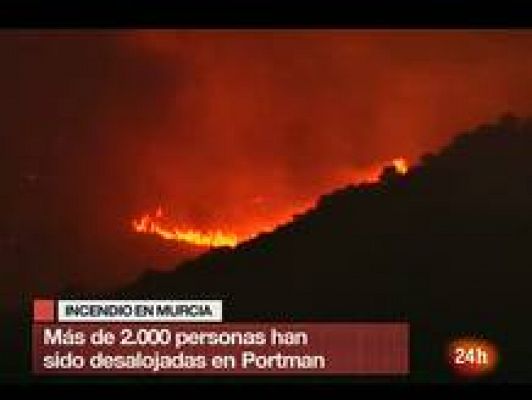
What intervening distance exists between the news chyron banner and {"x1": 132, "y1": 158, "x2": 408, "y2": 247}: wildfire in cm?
26

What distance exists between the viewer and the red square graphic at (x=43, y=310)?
19.1ft

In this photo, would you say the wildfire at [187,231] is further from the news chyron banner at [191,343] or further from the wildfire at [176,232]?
the news chyron banner at [191,343]

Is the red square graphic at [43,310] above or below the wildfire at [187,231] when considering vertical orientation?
below

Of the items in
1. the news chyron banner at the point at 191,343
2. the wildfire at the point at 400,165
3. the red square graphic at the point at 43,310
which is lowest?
the news chyron banner at the point at 191,343

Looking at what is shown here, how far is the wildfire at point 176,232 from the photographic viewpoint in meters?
5.83

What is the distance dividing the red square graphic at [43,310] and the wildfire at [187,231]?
1.61ft

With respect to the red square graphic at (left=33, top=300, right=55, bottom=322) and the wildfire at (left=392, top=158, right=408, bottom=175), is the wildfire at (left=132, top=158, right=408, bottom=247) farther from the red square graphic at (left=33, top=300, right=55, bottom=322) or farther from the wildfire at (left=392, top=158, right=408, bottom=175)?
the red square graphic at (left=33, top=300, right=55, bottom=322)

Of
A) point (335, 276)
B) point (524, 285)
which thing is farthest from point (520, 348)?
point (335, 276)

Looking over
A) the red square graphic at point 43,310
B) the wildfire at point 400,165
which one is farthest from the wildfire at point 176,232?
the wildfire at point 400,165

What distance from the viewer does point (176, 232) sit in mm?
5836

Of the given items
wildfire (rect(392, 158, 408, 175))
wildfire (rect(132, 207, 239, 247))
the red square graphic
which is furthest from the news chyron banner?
wildfire (rect(392, 158, 408, 175))

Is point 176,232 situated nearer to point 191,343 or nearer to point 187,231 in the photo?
point 187,231

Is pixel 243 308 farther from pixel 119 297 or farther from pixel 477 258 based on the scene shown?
pixel 477 258
